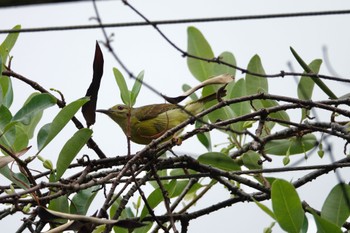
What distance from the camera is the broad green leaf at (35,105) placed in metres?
2.11

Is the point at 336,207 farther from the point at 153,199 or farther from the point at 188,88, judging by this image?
the point at 188,88

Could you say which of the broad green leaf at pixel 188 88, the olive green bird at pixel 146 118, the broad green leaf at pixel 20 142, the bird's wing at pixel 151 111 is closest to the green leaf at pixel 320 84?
the broad green leaf at pixel 188 88

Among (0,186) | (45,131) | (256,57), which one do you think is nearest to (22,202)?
(0,186)

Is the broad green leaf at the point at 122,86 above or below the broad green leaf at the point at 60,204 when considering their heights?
above

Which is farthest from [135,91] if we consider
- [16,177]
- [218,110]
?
[16,177]

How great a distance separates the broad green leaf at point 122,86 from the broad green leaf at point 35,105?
1.28 feet

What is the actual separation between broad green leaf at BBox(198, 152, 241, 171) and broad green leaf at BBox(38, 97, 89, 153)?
0.50 m

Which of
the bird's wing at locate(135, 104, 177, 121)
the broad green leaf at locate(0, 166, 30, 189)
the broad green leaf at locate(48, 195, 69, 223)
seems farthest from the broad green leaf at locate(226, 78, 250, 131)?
the bird's wing at locate(135, 104, 177, 121)

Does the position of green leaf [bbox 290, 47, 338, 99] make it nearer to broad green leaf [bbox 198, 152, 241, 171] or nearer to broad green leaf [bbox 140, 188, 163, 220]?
broad green leaf [bbox 198, 152, 241, 171]

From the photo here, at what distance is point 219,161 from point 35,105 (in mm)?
678

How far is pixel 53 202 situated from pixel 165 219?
388mm

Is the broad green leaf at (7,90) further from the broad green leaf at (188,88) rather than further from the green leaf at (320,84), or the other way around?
the green leaf at (320,84)

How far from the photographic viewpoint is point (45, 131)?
2203 mm

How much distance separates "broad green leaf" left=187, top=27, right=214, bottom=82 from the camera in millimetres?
2670
